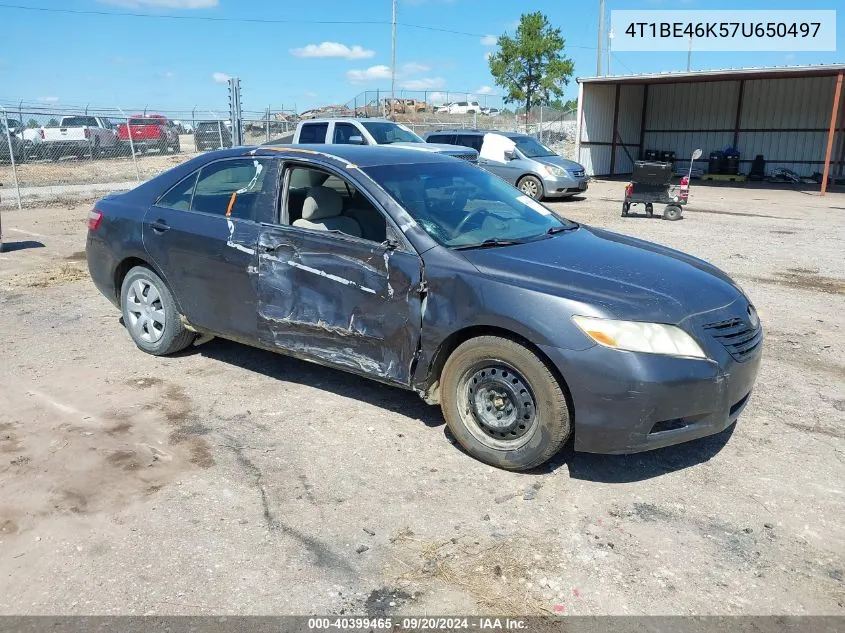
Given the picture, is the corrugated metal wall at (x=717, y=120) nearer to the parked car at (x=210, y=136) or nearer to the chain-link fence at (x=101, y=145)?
the chain-link fence at (x=101, y=145)

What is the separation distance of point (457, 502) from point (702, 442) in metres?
1.68

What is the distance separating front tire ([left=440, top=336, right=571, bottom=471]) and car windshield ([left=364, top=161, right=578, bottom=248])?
729mm

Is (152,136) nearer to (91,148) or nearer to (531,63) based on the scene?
(91,148)

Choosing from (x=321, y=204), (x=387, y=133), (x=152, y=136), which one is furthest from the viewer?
(x=152, y=136)

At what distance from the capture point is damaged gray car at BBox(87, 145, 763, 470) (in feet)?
11.3

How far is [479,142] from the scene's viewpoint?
1758cm

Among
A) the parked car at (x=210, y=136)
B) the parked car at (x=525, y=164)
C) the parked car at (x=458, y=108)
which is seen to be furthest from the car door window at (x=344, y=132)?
the parked car at (x=458, y=108)

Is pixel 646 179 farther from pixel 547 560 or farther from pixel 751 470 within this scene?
pixel 547 560

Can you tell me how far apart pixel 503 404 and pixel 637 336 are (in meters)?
0.81

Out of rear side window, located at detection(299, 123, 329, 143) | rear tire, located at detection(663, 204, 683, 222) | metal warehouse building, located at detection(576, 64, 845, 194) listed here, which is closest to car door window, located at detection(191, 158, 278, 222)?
rear side window, located at detection(299, 123, 329, 143)

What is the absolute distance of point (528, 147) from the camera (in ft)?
57.9

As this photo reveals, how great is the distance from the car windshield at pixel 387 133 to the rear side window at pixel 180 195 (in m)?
9.81

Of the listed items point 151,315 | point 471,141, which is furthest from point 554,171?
point 151,315

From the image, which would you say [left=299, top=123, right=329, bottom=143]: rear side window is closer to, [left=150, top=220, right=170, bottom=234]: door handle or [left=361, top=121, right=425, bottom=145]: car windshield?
[left=361, top=121, right=425, bottom=145]: car windshield
